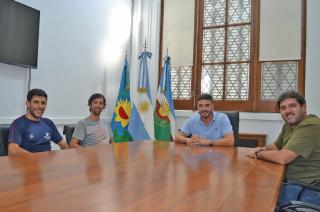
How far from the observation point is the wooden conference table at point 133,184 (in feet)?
2.93

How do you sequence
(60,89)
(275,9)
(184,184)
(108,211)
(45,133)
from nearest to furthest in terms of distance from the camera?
(108,211) < (184,184) < (45,133) < (60,89) < (275,9)

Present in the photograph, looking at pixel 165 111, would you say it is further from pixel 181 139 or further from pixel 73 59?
pixel 181 139

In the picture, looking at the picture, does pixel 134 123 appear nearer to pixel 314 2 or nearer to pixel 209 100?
pixel 209 100

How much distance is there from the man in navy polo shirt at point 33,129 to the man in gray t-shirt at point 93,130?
253mm

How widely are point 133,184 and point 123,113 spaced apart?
343 centimetres

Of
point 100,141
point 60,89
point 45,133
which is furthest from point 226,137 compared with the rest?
point 60,89

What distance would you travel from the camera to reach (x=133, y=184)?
1146 millimetres

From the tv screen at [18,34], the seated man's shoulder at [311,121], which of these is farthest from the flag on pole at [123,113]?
the seated man's shoulder at [311,121]

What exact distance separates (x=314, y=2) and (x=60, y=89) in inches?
134

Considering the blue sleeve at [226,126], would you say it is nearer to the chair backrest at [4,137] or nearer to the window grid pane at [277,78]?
the window grid pane at [277,78]

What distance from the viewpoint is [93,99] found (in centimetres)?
314

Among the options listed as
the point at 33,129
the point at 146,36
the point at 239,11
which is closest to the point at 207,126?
the point at 33,129

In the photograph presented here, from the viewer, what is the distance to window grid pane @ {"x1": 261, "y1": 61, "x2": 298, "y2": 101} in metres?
4.23

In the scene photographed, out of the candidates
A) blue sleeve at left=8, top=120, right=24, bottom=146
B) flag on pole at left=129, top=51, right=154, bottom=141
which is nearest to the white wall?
flag on pole at left=129, top=51, right=154, bottom=141
